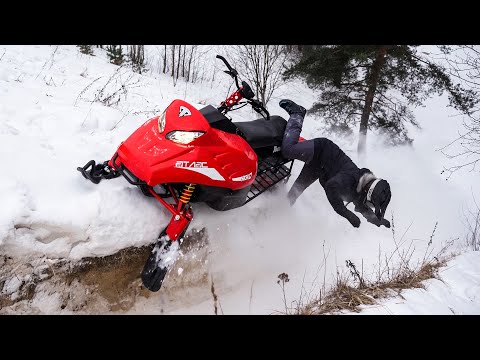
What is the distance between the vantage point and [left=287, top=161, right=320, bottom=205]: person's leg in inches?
203

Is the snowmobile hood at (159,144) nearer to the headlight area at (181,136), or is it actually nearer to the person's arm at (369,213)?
the headlight area at (181,136)

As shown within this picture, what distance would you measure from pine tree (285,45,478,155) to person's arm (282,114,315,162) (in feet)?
11.5

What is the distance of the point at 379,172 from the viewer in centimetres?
838

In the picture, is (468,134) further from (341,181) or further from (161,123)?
(161,123)

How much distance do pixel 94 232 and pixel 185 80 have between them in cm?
915

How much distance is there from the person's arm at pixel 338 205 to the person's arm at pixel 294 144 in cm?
55

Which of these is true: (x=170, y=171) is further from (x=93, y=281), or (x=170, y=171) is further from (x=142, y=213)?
(x=93, y=281)

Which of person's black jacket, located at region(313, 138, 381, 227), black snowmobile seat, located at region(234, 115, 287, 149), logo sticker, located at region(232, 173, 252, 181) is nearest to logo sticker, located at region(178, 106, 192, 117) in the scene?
logo sticker, located at region(232, 173, 252, 181)

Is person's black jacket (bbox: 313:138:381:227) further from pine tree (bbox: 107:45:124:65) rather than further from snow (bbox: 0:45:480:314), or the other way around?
pine tree (bbox: 107:45:124:65)

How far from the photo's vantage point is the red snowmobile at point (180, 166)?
11.2 ft

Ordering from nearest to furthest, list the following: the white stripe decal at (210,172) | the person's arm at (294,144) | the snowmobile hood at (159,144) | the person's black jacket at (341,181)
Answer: the snowmobile hood at (159,144) → the white stripe decal at (210,172) → the person's black jacket at (341,181) → the person's arm at (294,144)

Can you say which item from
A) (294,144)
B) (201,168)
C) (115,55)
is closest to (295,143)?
(294,144)

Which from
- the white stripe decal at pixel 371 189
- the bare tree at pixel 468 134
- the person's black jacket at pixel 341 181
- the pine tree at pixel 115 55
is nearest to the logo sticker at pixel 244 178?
the person's black jacket at pixel 341 181

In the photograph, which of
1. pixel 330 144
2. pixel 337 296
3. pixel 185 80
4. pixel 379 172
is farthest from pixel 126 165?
pixel 185 80
